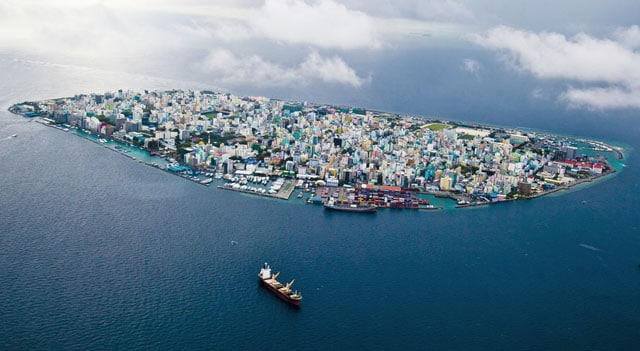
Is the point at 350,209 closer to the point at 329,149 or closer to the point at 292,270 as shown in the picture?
the point at 292,270

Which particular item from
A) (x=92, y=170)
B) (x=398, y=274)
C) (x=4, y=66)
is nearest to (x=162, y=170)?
(x=92, y=170)

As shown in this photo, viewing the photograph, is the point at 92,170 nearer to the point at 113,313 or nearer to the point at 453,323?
the point at 113,313

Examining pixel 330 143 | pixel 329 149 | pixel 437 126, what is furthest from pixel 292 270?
pixel 437 126

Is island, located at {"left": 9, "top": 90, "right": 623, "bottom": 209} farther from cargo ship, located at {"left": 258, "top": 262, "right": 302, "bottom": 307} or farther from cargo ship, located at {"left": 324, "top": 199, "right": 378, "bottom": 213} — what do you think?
cargo ship, located at {"left": 258, "top": 262, "right": 302, "bottom": 307}

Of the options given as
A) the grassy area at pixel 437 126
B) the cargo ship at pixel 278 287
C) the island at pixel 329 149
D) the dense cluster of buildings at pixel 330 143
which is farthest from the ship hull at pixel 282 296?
the grassy area at pixel 437 126

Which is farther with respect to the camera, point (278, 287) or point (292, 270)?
point (292, 270)

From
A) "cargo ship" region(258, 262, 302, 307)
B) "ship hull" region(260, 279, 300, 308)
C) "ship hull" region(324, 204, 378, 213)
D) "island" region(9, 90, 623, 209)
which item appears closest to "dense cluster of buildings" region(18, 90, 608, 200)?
"island" region(9, 90, 623, 209)
